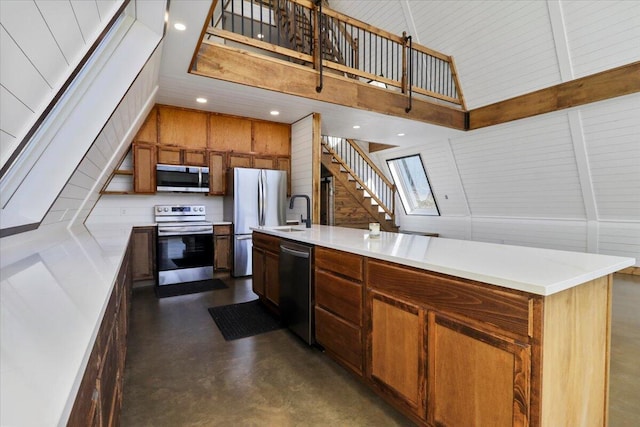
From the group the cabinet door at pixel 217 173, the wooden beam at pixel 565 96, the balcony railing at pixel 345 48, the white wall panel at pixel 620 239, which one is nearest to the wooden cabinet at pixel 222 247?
the cabinet door at pixel 217 173

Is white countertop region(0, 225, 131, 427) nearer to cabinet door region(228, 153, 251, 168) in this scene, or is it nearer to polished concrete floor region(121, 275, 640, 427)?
polished concrete floor region(121, 275, 640, 427)

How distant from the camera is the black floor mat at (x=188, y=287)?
4129mm

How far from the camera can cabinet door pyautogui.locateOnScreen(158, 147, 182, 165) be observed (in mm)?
4613

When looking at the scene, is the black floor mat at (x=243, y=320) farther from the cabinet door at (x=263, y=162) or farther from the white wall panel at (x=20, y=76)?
the cabinet door at (x=263, y=162)

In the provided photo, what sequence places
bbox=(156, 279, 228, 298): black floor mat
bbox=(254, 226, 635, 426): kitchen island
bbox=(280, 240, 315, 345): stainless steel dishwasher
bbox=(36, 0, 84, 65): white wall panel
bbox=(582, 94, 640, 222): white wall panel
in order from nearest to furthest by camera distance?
bbox=(36, 0, 84, 65): white wall panel → bbox=(254, 226, 635, 426): kitchen island → bbox=(280, 240, 315, 345): stainless steel dishwasher → bbox=(582, 94, 640, 222): white wall panel → bbox=(156, 279, 228, 298): black floor mat

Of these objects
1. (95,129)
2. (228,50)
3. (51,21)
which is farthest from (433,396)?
(228,50)

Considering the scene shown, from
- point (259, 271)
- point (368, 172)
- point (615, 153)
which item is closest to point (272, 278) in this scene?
point (259, 271)

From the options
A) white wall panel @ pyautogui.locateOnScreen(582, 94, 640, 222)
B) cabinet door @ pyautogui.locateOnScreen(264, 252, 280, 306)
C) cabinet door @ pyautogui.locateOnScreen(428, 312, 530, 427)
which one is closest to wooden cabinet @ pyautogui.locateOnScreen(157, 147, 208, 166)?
cabinet door @ pyautogui.locateOnScreen(264, 252, 280, 306)

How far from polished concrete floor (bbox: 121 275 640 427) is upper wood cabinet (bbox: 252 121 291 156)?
3103 mm

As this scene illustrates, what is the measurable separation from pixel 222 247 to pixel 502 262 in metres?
4.19

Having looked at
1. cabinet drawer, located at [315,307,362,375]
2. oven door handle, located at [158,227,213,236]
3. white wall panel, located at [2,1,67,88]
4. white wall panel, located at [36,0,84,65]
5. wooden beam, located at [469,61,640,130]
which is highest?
wooden beam, located at [469,61,640,130]

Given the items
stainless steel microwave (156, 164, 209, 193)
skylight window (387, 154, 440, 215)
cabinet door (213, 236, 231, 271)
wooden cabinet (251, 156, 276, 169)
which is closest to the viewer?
stainless steel microwave (156, 164, 209, 193)

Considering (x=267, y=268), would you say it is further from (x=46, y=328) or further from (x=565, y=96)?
(x=565, y=96)

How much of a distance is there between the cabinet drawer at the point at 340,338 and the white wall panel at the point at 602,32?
14.6ft
